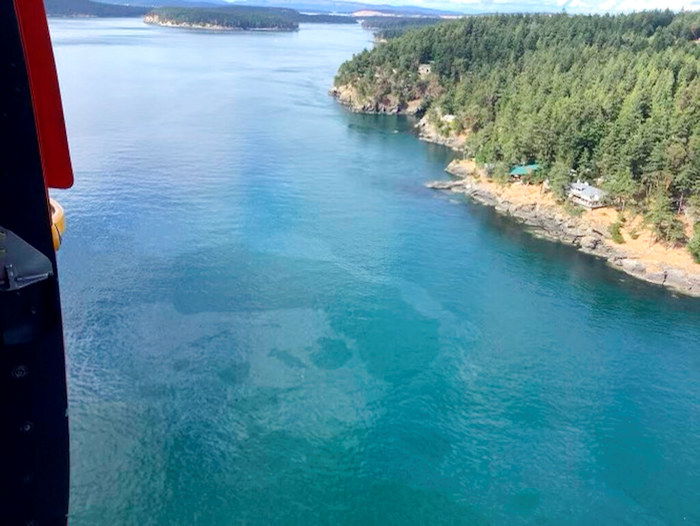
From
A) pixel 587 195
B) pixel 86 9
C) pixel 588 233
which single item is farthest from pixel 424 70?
pixel 86 9

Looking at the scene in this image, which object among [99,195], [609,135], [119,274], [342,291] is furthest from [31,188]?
[609,135]

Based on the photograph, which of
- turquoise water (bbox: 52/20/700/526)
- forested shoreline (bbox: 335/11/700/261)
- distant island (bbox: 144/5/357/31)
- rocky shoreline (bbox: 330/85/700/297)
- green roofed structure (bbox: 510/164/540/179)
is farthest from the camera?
distant island (bbox: 144/5/357/31)

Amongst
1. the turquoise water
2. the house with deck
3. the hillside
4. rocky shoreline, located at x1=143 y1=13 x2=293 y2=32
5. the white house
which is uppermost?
the hillside

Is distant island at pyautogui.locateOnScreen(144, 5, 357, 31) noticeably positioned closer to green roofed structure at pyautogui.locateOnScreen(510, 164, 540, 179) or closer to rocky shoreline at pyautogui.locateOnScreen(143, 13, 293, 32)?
rocky shoreline at pyautogui.locateOnScreen(143, 13, 293, 32)

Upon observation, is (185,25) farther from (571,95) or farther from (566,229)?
(566,229)

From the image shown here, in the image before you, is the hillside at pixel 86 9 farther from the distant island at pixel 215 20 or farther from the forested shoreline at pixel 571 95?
the forested shoreline at pixel 571 95

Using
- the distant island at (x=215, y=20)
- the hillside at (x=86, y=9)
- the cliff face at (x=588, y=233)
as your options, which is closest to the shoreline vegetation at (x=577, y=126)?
→ the cliff face at (x=588, y=233)

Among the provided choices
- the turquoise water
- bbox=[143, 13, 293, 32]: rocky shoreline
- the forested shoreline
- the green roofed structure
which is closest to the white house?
the forested shoreline
